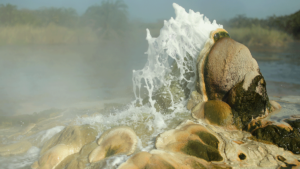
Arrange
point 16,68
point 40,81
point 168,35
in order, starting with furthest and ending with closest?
point 16,68 < point 40,81 < point 168,35

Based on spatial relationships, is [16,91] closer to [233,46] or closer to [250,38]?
[233,46]

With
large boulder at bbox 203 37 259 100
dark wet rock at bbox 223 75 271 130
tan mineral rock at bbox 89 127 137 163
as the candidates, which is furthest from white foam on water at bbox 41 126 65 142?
dark wet rock at bbox 223 75 271 130

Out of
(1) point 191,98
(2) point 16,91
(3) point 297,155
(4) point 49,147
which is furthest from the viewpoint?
(2) point 16,91

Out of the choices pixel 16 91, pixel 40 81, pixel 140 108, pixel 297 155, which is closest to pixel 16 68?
pixel 40 81

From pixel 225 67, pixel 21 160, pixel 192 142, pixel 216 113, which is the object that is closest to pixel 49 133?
pixel 21 160

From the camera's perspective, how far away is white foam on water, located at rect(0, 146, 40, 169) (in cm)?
305

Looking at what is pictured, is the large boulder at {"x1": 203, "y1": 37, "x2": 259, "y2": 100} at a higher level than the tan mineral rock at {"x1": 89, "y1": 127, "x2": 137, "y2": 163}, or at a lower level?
higher

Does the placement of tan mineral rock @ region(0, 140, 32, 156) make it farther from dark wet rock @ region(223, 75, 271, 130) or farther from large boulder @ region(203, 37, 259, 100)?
dark wet rock @ region(223, 75, 271, 130)

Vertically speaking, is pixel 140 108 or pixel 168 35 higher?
pixel 168 35

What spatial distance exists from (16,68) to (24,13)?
8.20m

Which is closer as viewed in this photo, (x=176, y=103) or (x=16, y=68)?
(x=176, y=103)

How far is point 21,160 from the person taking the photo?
3186mm

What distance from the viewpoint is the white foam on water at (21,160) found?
10.00 ft

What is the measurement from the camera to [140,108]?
4.20 metres
